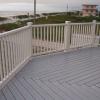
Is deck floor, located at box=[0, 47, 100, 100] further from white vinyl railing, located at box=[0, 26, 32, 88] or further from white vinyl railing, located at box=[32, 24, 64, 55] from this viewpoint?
white vinyl railing, located at box=[32, 24, 64, 55]

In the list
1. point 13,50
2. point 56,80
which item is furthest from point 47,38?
point 56,80

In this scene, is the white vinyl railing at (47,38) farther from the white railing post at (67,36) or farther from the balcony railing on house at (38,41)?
the white railing post at (67,36)

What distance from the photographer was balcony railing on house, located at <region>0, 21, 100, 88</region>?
11.4 ft

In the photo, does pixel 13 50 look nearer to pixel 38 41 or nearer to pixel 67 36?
pixel 38 41

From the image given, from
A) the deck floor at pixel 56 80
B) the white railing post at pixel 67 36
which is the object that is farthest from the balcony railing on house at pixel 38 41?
the deck floor at pixel 56 80

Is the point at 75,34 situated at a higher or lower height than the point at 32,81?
higher

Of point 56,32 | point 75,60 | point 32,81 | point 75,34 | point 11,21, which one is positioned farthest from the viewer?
point 11,21

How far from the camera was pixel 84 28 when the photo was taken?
6477 mm

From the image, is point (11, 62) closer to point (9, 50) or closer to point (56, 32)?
point (9, 50)

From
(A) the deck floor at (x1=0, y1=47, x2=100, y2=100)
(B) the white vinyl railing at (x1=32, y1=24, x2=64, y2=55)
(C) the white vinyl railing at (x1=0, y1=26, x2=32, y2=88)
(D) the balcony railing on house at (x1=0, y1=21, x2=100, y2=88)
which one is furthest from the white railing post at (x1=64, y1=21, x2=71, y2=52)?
(C) the white vinyl railing at (x1=0, y1=26, x2=32, y2=88)

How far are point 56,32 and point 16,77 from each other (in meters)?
2.52

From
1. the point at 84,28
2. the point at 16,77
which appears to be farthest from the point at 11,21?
the point at 16,77

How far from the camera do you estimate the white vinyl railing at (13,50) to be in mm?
3286

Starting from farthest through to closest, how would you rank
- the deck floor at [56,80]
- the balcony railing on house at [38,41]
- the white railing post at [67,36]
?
the white railing post at [67,36], the balcony railing on house at [38,41], the deck floor at [56,80]
